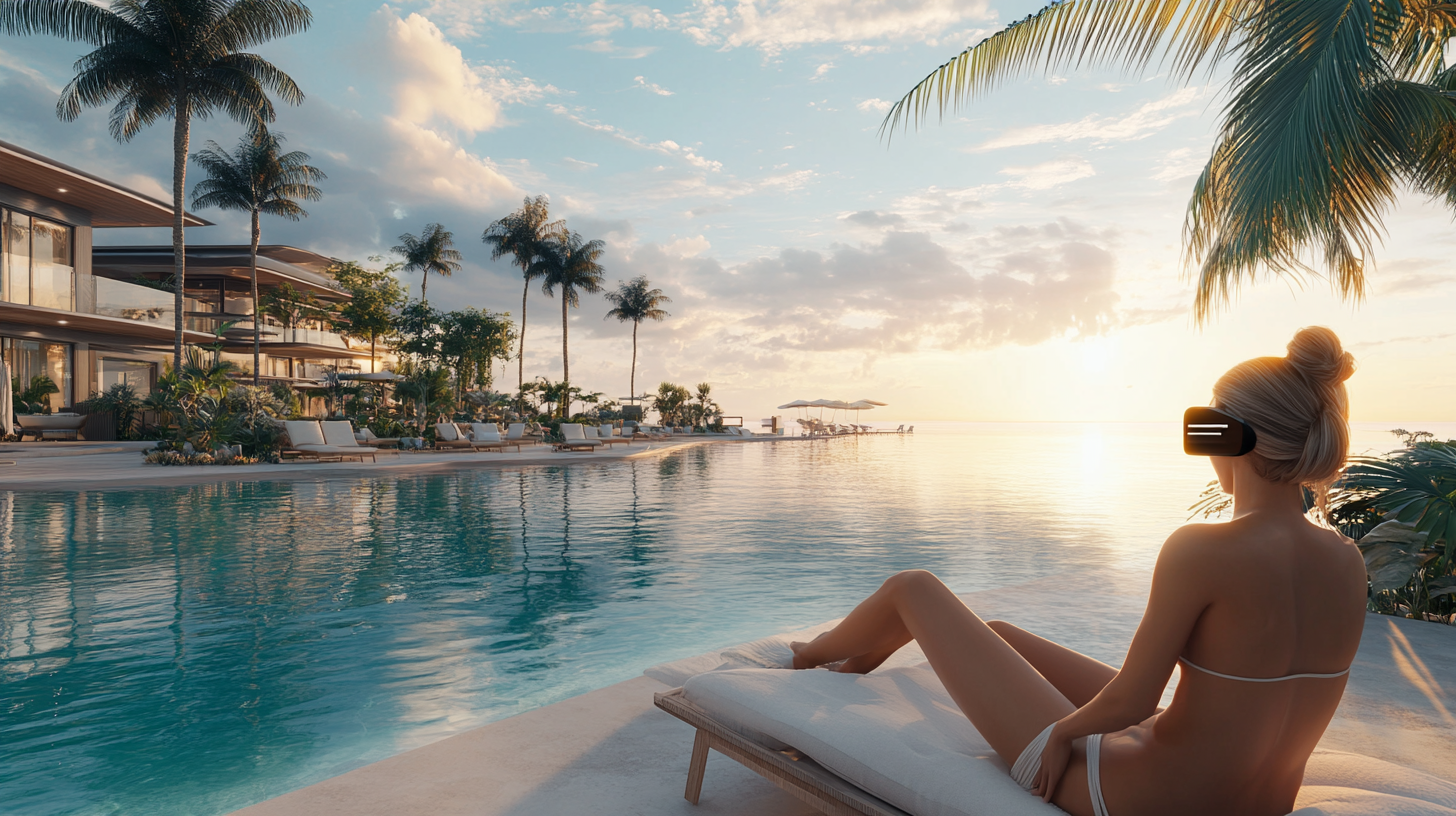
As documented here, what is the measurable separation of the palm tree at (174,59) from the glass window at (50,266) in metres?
3.33

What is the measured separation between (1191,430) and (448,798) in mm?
2328

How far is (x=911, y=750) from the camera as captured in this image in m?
1.73

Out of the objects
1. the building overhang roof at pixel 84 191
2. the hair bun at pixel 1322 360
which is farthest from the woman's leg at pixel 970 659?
the building overhang roof at pixel 84 191

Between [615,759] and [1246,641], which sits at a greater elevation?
[1246,641]

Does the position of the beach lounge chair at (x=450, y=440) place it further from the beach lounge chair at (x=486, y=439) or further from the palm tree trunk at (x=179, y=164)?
the palm tree trunk at (x=179, y=164)

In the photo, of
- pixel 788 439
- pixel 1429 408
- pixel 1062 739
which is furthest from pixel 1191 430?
pixel 788 439

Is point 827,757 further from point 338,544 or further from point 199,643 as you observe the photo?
point 338,544

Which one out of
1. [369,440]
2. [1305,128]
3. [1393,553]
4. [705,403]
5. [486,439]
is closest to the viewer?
[1305,128]

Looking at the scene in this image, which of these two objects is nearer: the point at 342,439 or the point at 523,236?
the point at 342,439

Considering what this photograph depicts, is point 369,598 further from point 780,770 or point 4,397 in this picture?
point 4,397

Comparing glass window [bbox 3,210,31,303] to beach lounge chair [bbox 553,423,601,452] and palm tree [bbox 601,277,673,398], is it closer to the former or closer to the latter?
beach lounge chair [bbox 553,423,601,452]

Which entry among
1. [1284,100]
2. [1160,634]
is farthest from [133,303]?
[1160,634]

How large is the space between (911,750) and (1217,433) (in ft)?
3.28

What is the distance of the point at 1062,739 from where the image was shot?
154 centimetres
